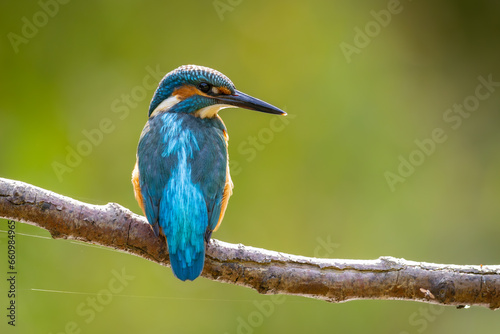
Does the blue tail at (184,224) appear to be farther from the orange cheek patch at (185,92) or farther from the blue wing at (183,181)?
the orange cheek patch at (185,92)

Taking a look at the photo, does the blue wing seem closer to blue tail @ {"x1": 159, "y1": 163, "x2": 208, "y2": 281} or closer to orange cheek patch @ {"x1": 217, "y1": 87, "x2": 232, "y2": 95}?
blue tail @ {"x1": 159, "y1": 163, "x2": 208, "y2": 281}

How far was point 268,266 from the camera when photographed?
2.32 meters

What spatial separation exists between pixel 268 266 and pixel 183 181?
46 centimetres

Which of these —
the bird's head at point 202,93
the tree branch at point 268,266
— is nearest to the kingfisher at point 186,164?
the bird's head at point 202,93

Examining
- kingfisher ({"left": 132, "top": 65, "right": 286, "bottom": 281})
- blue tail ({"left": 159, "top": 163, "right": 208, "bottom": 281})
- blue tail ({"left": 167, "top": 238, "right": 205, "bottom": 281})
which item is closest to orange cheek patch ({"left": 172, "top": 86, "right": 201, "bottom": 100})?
kingfisher ({"left": 132, "top": 65, "right": 286, "bottom": 281})

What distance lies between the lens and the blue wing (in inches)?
84.1

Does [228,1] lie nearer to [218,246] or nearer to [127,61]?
[127,61]

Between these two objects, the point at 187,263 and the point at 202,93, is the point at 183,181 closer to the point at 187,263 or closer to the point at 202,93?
the point at 187,263

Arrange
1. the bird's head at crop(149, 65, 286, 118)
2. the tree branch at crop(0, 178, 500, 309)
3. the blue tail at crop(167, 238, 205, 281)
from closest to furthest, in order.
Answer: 1. the blue tail at crop(167, 238, 205, 281)
2. the tree branch at crop(0, 178, 500, 309)
3. the bird's head at crop(149, 65, 286, 118)

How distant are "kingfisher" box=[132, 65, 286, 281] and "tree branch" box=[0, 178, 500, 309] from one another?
0.12 m

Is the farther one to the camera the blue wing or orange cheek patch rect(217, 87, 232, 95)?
orange cheek patch rect(217, 87, 232, 95)

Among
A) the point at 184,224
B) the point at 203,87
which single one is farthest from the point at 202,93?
the point at 184,224

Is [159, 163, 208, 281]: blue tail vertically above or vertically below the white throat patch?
below

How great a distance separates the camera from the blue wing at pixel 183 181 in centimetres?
214
